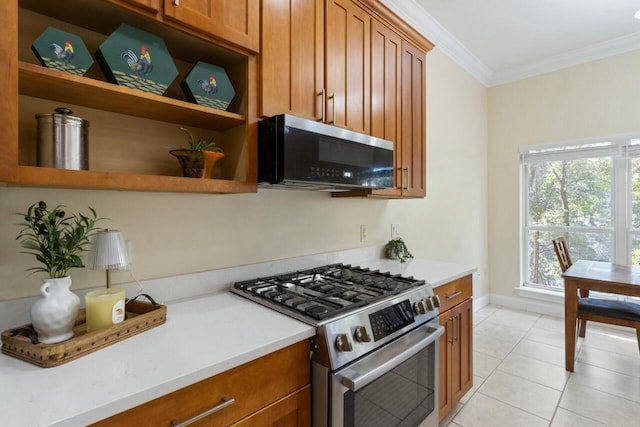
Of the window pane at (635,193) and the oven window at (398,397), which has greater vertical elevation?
the window pane at (635,193)

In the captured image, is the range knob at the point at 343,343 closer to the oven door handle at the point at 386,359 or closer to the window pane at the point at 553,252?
the oven door handle at the point at 386,359

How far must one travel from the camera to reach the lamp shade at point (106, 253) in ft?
3.31

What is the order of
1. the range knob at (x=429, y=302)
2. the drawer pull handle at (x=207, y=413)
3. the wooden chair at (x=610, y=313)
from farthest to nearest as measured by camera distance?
the wooden chair at (x=610, y=313), the range knob at (x=429, y=302), the drawer pull handle at (x=207, y=413)

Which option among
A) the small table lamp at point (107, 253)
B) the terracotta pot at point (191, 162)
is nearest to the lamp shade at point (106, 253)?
the small table lamp at point (107, 253)

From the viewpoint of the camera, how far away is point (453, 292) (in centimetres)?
184

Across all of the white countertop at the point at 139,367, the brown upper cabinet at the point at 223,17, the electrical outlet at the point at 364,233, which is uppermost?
the brown upper cabinet at the point at 223,17

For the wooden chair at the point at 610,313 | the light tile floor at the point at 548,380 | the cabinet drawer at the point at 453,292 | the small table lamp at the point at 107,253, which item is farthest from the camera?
the wooden chair at the point at 610,313

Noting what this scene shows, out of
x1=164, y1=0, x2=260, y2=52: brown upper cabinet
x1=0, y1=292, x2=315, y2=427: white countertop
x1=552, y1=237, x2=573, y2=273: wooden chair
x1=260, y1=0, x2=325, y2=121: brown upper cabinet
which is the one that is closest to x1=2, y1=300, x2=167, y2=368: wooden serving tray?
x1=0, y1=292, x2=315, y2=427: white countertop

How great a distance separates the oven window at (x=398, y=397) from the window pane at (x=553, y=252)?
3.05 m

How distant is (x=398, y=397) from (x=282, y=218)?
1041 mm

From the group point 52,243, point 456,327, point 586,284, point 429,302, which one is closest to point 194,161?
point 52,243

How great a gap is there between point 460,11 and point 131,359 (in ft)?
10.6

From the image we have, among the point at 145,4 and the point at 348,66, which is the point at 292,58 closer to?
the point at 348,66

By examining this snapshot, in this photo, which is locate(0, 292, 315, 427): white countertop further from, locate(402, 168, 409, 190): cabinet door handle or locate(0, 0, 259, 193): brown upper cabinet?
locate(402, 168, 409, 190): cabinet door handle
